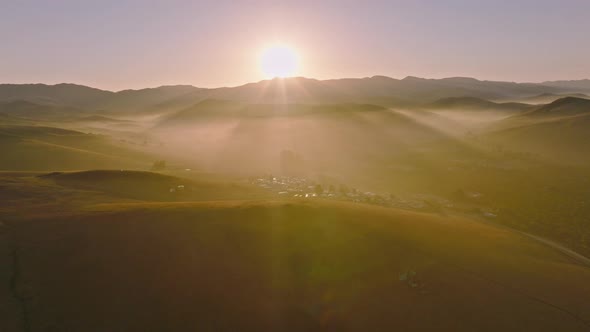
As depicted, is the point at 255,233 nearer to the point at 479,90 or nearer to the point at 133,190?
the point at 133,190

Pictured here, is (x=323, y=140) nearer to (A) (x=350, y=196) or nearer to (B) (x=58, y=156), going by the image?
(B) (x=58, y=156)

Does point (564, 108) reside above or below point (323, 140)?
above

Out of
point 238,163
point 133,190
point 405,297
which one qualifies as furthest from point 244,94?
point 405,297

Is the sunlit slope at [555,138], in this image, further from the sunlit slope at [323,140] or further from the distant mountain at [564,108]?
the sunlit slope at [323,140]

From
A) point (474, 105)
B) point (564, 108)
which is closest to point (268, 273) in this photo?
point (564, 108)

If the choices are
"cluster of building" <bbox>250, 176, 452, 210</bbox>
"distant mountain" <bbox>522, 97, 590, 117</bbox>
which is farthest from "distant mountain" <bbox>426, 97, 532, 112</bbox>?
"cluster of building" <bbox>250, 176, 452, 210</bbox>

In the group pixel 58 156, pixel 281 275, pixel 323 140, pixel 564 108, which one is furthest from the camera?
pixel 564 108
